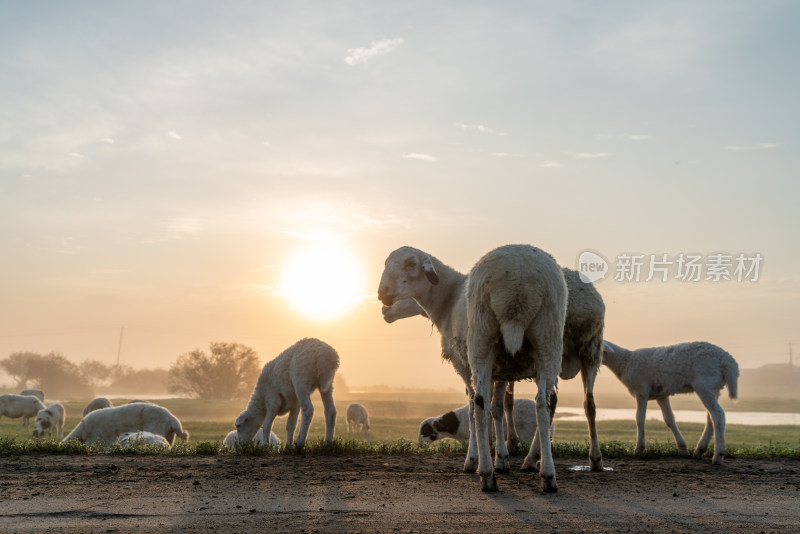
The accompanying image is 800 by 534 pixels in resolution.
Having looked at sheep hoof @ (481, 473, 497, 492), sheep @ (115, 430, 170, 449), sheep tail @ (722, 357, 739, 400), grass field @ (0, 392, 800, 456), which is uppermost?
sheep tail @ (722, 357, 739, 400)

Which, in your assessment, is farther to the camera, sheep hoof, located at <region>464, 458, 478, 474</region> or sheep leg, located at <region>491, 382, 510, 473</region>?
sheep hoof, located at <region>464, 458, 478, 474</region>

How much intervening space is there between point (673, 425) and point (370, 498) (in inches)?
356

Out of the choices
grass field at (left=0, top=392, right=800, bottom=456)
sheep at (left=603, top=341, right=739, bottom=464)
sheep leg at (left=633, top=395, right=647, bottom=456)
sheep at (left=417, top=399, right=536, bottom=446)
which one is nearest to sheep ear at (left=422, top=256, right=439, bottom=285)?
grass field at (left=0, top=392, right=800, bottom=456)

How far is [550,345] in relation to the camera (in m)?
8.19

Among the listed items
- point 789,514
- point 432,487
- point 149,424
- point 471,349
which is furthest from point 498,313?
point 149,424

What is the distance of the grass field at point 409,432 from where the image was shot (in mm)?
13498

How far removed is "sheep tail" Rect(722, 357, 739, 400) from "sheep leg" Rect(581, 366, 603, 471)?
3909 mm

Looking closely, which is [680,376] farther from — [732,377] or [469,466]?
[469,466]

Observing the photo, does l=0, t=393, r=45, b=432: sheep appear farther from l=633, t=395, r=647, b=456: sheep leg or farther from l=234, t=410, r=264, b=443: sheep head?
l=633, t=395, r=647, b=456: sheep leg

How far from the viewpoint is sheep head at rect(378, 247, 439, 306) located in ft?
33.6

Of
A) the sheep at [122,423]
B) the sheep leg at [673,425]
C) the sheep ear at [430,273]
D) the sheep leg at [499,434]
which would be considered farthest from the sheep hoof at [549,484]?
the sheep at [122,423]

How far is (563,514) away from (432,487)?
6.91ft

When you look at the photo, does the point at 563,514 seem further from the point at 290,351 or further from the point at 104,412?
the point at 104,412

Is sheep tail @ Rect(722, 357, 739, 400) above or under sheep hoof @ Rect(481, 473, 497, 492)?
above
